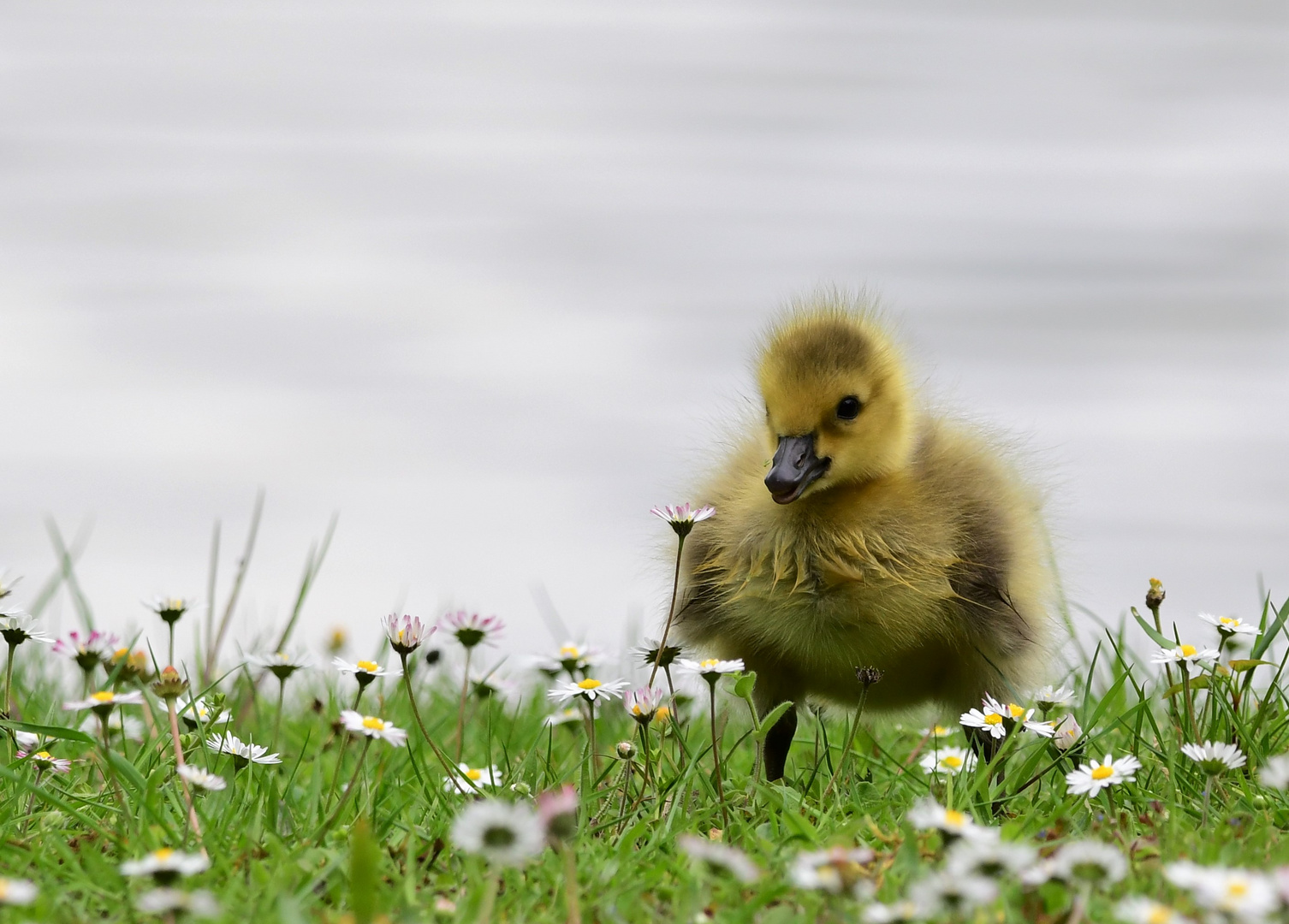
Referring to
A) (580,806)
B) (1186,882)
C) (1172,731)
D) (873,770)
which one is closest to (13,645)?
(580,806)

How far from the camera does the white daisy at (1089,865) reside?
1.80 metres

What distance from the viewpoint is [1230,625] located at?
2.82 metres

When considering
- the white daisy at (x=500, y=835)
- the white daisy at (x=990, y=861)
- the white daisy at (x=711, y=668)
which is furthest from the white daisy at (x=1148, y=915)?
the white daisy at (x=711, y=668)

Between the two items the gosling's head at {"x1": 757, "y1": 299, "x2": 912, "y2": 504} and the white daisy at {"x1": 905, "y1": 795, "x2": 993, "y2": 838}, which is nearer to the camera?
the white daisy at {"x1": 905, "y1": 795, "x2": 993, "y2": 838}

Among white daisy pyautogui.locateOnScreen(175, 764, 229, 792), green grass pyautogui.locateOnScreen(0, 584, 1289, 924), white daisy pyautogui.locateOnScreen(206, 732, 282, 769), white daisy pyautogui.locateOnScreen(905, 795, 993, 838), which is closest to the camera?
white daisy pyautogui.locateOnScreen(905, 795, 993, 838)

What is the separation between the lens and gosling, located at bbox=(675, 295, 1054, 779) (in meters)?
2.97

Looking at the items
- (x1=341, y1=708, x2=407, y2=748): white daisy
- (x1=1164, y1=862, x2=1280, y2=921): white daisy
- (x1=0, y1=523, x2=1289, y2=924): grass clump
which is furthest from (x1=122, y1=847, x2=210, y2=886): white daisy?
(x1=1164, y1=862, x2=1280, y2=921): white daisy

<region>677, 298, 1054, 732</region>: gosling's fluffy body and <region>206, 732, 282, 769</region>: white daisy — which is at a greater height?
<region>677, 298, 1054, 732</region>: gosling's fluffy body

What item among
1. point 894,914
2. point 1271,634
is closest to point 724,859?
point 894,914

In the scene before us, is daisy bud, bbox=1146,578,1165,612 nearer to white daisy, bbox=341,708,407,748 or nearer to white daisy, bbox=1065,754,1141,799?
white daisy, bbox=1065,754,1141,799

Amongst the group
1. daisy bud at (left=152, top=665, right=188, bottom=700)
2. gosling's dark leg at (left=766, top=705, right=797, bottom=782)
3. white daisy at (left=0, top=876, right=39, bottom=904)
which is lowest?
gosling's dark leg at (left=766, top=705, right=797, bottom=782)

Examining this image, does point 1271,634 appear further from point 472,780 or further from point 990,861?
point 472,780

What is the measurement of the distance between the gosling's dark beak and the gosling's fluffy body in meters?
0.02

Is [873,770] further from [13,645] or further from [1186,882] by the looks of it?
[13,645]
